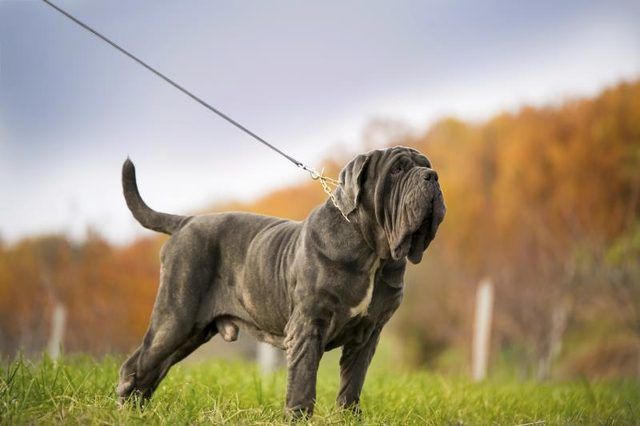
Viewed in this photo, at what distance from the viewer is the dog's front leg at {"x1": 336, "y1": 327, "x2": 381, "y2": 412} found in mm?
4031

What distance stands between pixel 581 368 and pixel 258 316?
48.7 feet

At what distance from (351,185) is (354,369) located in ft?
3.78

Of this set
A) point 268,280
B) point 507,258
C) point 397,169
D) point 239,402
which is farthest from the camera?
point 507,258

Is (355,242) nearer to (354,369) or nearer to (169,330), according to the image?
(354,369)

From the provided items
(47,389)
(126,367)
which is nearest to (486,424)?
(126,367)

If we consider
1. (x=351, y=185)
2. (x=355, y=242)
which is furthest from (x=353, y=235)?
(x=351, y=185)

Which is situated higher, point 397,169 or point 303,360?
point 397,169

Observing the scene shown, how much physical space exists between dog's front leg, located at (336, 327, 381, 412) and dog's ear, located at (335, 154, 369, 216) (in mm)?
846

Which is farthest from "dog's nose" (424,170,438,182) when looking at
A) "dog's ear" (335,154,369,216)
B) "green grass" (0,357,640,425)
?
"green grass" (0,357,640,425)

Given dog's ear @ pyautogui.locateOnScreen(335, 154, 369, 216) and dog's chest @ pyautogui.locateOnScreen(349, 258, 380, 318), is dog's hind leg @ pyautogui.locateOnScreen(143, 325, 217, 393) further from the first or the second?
dog's ear @ pyautogui.locateOnScreen(335, 154, 369, 216)

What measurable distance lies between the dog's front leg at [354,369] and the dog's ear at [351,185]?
0.85 metres

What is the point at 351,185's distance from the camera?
361cm

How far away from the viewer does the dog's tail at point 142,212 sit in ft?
14.7

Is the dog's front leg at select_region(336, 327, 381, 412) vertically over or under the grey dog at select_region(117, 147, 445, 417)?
under
